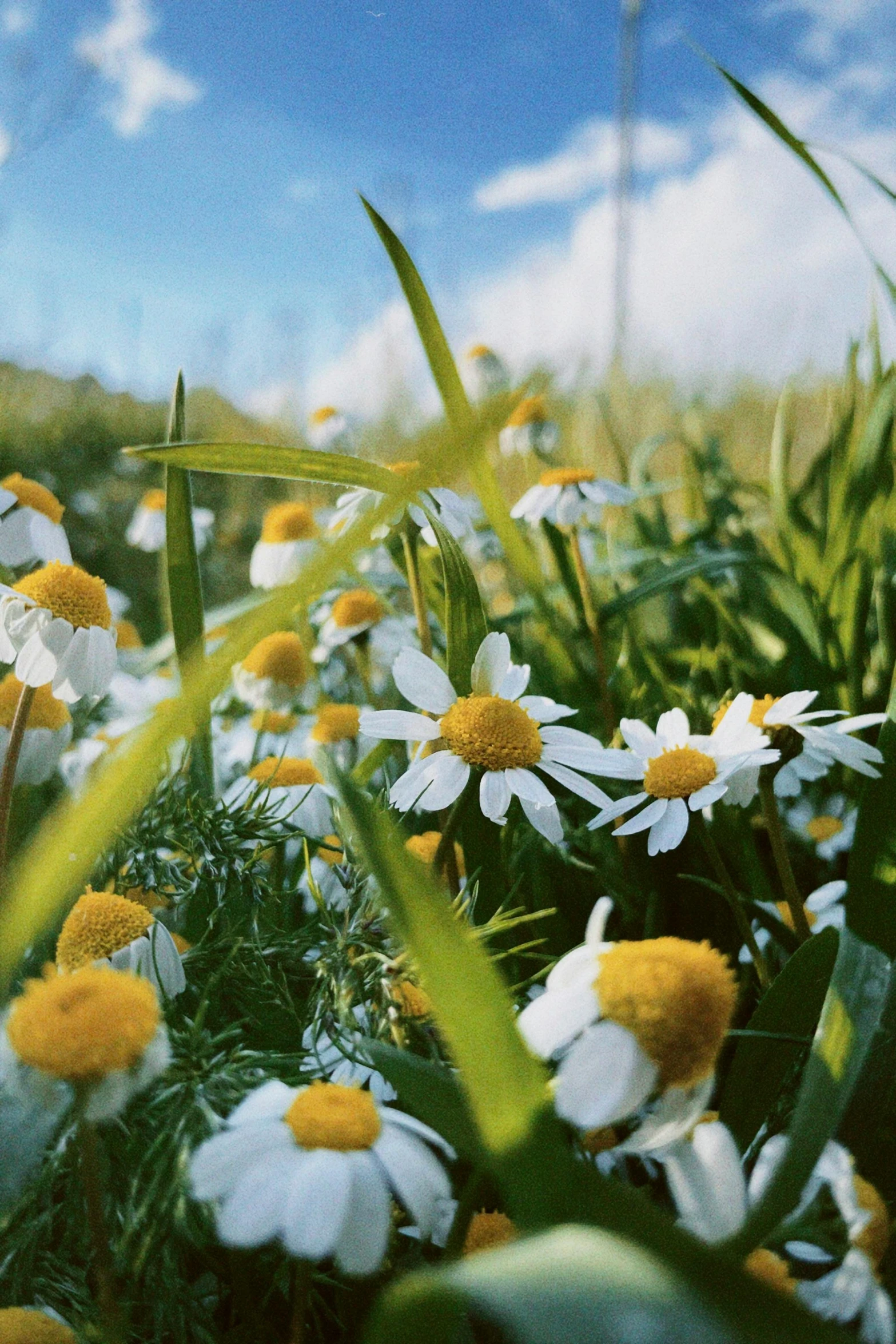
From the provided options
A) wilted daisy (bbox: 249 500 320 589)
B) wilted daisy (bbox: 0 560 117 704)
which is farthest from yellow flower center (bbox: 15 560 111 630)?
wilted daisy (bbox: 249 500 320 589)

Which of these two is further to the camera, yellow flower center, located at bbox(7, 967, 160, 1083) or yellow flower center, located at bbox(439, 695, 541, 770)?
yellow flower center, located at bbox(439, 695, 541, 770)

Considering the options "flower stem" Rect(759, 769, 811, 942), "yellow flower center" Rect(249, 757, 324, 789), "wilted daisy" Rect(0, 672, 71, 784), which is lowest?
"flower stem" Rect(759, 769, 811, 942)

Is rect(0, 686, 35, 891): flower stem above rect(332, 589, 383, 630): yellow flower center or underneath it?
underneath

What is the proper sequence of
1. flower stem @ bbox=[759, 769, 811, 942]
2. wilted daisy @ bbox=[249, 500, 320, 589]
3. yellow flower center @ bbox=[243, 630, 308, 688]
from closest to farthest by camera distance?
1. flower stem @ bbox=[759, 769, 811, 942]
2. yellow flower center @ bbox=[243, 630, 308, 688]
3. wilted daisy @ bbox=[249, 500, 320, 589]

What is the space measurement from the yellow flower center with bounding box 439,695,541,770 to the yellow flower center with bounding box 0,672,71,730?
263 millimetres

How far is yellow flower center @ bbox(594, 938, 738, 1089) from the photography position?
11.8 inches

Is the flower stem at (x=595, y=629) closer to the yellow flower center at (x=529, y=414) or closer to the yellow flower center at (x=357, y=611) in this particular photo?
the yellow flower center at (x=357, y=611)

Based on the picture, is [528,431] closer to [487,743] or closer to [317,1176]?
[487,743]

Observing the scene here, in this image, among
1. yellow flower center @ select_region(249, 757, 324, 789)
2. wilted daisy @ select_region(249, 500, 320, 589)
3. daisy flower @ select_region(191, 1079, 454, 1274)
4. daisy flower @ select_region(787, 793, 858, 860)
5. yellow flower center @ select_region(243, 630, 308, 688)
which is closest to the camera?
daisy flower @ select_region(191, 1079, 454, 1274)

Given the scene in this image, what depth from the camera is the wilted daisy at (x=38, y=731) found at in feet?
1.97

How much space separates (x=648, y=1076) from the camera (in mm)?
297

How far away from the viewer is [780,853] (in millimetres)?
516

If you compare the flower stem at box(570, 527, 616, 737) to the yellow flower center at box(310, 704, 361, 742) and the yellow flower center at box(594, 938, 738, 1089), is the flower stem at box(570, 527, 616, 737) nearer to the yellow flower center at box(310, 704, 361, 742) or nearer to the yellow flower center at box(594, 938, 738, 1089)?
the yellow flower center at box(310, 704, 361, 742)

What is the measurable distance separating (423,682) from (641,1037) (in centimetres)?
25
